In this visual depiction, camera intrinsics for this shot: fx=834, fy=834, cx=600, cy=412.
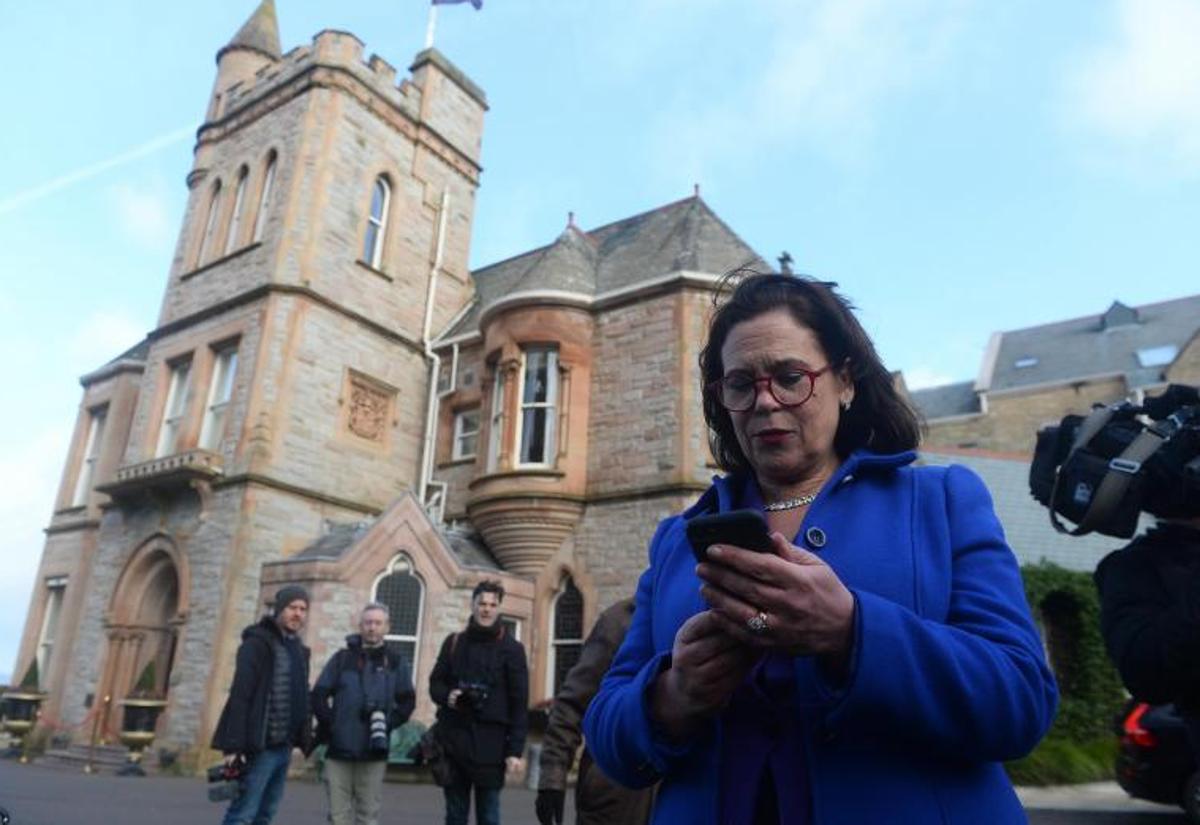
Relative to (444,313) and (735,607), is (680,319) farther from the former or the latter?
(735,607)

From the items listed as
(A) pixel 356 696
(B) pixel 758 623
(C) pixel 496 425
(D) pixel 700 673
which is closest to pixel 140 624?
(C) pixel 496 425

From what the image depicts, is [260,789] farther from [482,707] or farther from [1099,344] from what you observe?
[1099,344]

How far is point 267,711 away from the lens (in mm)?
5980

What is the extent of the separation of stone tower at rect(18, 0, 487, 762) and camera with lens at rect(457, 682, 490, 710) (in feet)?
31.6

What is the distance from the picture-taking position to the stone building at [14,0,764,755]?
46.3ft

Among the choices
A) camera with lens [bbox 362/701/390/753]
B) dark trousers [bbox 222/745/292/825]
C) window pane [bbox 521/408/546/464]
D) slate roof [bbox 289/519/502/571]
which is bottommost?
dark trousers [bbox 222/745/292/825]

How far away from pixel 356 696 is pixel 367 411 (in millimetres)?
11902

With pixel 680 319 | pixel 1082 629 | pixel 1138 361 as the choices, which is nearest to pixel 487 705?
pixel 680 319

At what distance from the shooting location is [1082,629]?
53.7ft

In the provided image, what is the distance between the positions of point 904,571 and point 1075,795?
13.5 m

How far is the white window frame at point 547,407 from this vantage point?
1579 centimetres

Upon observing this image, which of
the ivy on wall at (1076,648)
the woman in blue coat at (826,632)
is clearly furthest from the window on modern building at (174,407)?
the woman in blue coat at (826,632)

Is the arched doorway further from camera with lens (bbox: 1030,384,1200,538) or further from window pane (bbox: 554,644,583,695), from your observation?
camera with lens (bbox: 1030,384,1200,538)

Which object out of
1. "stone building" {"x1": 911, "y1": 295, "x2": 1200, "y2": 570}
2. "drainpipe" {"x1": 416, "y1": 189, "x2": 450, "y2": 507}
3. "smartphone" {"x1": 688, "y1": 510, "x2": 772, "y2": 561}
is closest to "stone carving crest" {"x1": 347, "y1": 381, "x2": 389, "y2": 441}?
"drainpipe" {"x1": 416, "y1": 189, "x2": 450, "y2": 507}
